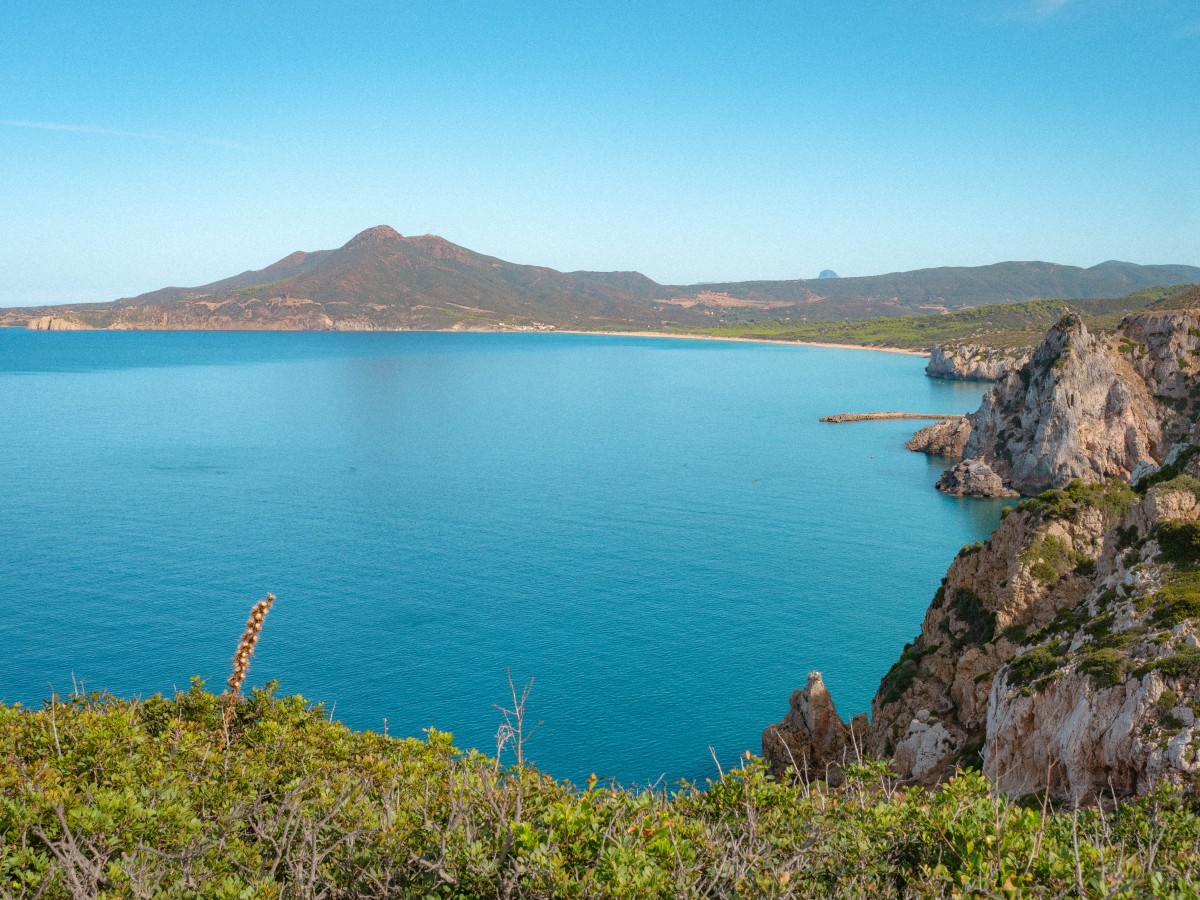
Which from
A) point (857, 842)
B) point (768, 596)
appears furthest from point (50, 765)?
point (768, 596)

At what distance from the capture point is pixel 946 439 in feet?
385

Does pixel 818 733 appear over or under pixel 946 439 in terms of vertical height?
under

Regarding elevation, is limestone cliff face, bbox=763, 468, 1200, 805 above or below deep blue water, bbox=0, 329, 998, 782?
above

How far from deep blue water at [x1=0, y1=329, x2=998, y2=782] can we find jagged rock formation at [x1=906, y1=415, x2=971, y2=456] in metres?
4.97

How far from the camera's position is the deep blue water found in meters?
45.7

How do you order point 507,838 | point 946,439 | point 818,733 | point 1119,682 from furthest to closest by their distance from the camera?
point 946,439 < point 818,733 < point 1119,682 < point 507,838

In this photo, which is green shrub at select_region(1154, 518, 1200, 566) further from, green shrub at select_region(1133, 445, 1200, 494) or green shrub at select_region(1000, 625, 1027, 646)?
green shrub at select_region(1133, 445, 1200, 494)

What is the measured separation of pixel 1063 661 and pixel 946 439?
9760 centimetres

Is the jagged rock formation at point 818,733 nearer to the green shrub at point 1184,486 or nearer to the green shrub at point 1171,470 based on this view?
the green shrub at point 1184,486

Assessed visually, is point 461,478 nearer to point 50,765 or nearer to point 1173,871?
point 50,765

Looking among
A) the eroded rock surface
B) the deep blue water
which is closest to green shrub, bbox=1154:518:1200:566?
the eroded rock surface

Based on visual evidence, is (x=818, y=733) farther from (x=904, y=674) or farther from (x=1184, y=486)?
(x=1184, y=486)

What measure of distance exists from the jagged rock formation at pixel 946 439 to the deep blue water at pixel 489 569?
497 cm

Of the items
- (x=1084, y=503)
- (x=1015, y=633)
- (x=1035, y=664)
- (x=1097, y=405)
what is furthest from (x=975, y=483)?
(x=1035, y=664)
